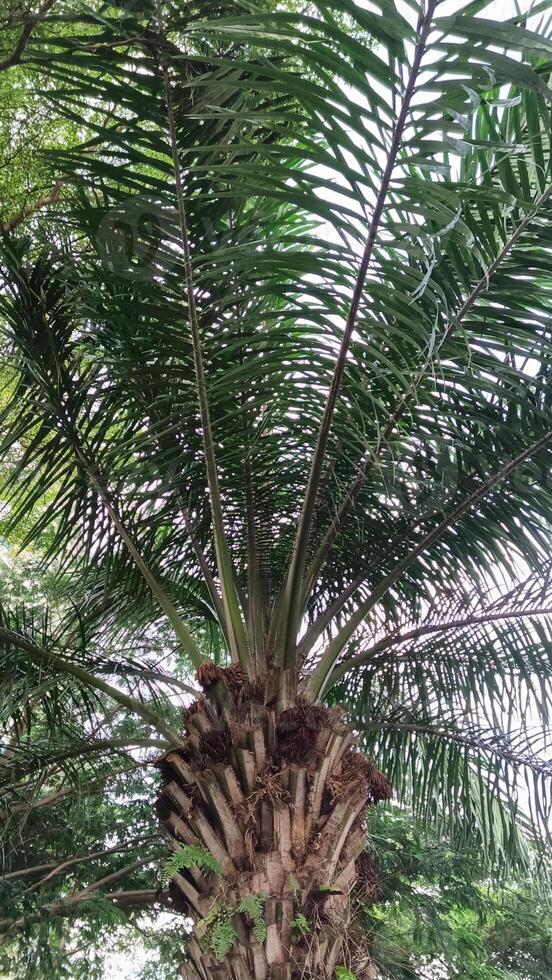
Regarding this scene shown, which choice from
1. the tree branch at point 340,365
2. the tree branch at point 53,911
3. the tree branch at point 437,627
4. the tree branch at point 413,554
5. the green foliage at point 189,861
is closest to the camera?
the tree branch at point 340,365

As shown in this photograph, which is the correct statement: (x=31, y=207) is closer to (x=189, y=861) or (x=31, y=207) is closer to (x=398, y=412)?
(x=398, y=412)

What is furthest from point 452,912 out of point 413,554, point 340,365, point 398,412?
point 340,365

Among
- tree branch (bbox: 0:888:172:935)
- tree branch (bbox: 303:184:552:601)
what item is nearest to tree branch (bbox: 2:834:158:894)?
tree branch (bbox: 0:888:172:935)

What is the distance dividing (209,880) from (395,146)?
258 cm

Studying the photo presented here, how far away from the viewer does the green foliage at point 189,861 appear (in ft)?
9.28

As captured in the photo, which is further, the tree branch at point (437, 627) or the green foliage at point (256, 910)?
the tree branch at point (437, 627)

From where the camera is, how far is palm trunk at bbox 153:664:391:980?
107 inches

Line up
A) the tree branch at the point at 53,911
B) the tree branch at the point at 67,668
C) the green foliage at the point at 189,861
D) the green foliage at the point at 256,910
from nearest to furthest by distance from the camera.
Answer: the green foliage at the point at 256,910, the green foliage at the point at 189,861, the tree branch at the point at 67,668, the tree branch at the point at 53,911

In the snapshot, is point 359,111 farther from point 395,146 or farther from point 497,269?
point 497,269

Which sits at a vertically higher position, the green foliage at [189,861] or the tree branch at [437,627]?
the tree branch at [437,627]

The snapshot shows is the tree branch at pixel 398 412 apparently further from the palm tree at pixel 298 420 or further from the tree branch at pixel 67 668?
the tree branch at pixel 67 668

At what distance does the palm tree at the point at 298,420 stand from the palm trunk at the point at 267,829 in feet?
0.03

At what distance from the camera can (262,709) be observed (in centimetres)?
318

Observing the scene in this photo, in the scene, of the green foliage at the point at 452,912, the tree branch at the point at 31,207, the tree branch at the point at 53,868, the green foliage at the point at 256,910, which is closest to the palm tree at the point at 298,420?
the green foliage at the point at 256,910
